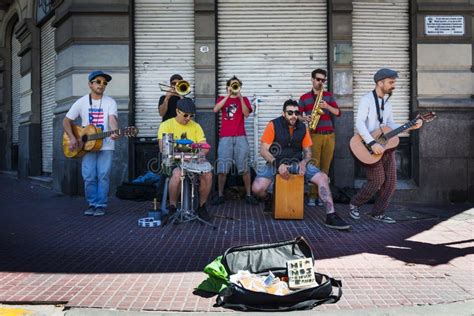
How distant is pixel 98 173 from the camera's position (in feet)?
25.2

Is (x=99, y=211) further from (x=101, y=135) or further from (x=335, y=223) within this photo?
(x=335, y=223)

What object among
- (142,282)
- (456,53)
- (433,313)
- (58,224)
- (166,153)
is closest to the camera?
(433,313)

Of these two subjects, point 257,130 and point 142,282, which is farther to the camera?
point 257,130

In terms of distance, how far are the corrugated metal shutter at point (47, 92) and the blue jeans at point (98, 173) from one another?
188 inches

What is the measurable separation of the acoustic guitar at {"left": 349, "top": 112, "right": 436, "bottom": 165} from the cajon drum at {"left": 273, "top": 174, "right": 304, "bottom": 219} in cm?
88

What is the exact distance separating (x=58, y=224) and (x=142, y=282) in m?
3.11

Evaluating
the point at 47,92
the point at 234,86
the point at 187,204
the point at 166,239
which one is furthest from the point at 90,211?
the point at 47,92

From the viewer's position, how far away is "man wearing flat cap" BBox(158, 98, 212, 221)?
21.7 ft

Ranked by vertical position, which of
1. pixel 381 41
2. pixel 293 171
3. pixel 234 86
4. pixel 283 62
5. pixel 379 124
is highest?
pixel 381 41

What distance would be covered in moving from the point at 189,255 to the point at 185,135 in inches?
82.2

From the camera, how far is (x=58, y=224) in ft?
22.5

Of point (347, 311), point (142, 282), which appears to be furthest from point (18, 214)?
point (347, 311)

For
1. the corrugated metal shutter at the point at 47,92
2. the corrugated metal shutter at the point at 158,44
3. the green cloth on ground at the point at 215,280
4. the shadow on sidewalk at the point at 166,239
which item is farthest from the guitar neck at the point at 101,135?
the corrugated metal shutter at the point at 47,92

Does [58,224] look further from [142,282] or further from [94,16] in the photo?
[94,16]
